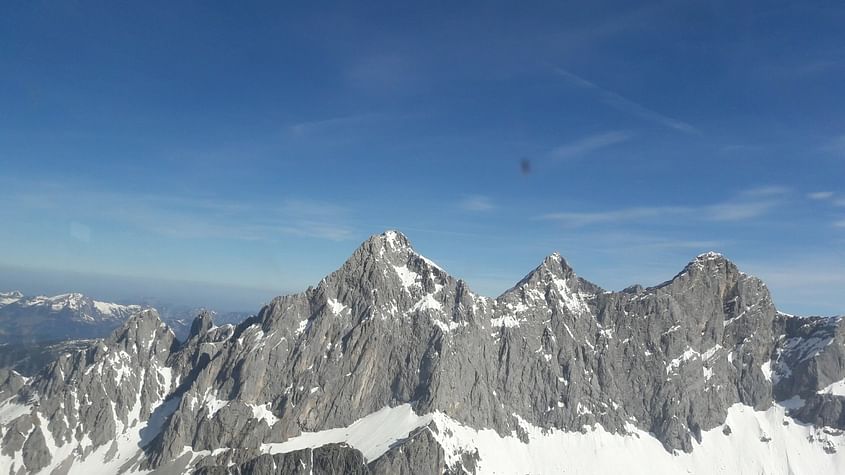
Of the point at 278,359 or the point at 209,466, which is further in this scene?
the point at 278,359

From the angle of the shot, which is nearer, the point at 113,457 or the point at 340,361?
the point at 113,457

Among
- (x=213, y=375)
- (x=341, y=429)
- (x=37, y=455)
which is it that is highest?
(x=213, y=375)

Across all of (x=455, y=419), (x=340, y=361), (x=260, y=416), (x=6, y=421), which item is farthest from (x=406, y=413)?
(x=6, y=421)

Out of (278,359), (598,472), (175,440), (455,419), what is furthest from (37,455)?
(598,472)

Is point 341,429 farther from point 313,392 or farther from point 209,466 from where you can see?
point 209,466

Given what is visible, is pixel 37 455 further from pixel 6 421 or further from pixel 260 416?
pixel 260 416

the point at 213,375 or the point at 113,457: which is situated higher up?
the point at 213,375

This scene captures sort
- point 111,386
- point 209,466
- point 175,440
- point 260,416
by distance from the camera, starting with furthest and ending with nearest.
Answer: point 111,386
point 260,416
point 175,440
point 209,466

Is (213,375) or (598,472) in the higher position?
(213,375)

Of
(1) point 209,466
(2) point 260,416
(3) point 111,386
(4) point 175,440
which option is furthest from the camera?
(3) point 111,386
